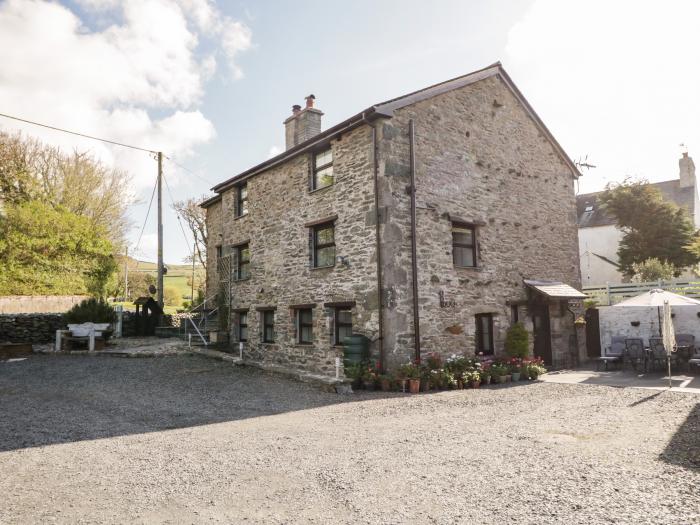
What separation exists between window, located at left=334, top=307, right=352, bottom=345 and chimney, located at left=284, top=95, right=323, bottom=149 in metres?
7.00

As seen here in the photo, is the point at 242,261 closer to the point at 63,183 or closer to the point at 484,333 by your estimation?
the point at 484,333

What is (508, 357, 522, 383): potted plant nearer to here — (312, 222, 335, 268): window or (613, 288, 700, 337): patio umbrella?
(613, 288, 700, 337): patio umbrella

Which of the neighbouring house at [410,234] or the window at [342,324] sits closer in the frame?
the neighbouring house at [410,234]

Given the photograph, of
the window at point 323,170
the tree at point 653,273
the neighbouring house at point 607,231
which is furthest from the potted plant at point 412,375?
the neighbouring house at point 607,231

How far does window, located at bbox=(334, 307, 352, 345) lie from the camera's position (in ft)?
42.0

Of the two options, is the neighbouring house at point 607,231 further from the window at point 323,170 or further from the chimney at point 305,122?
the window at point 323,170

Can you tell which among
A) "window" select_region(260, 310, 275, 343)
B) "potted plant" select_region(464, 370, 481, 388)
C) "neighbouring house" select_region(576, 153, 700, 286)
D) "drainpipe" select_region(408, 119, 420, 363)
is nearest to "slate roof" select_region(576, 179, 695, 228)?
"neighbouring house" select_region(576, 153, 700, 286)

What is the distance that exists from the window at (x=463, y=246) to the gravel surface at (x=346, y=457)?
4586mm

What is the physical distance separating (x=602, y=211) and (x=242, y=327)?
27.6m

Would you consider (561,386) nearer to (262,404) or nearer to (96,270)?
(262,404)

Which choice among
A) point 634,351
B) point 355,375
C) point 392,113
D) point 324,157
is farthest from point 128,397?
point 634,351

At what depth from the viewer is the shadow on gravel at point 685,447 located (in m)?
5.43

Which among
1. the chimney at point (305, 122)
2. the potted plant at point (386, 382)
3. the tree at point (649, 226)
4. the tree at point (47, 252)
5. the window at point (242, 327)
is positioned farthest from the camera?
the tree at point (649, 226)

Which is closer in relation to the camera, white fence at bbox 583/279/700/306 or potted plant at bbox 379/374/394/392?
potted plant at bbox 379/374/394/392
